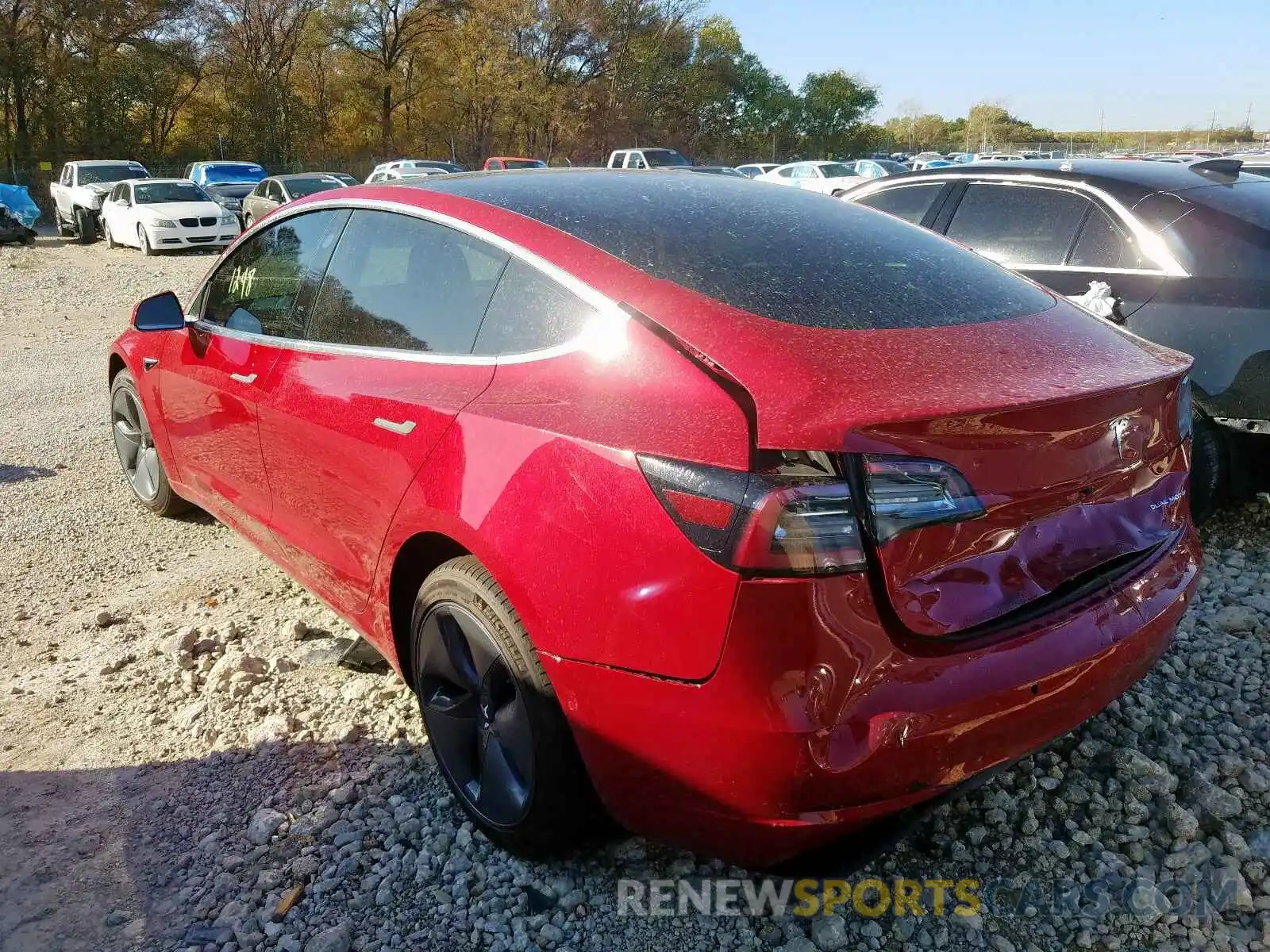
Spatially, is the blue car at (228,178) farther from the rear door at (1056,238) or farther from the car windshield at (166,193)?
the rear door at (1056,238)

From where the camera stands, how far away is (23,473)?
5.62 metres

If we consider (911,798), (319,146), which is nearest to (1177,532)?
(911,798)

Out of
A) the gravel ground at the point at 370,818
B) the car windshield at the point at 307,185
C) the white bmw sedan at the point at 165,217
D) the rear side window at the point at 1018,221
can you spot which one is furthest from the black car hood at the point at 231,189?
the gravel ground at the point at 370,818

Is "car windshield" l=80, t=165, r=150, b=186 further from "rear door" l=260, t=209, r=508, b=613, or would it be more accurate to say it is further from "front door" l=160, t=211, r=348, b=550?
"rear door" l=260, t=209, r=508, b=613

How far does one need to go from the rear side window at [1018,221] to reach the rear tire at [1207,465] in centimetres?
123

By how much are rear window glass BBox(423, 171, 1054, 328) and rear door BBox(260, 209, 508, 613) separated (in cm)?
25

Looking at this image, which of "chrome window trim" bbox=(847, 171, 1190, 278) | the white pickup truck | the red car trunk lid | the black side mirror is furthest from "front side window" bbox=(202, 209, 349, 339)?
the white pickup truck

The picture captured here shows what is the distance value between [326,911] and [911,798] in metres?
1.40

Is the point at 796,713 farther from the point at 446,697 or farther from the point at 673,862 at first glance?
the point at 446,697

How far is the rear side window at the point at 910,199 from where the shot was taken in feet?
18.8

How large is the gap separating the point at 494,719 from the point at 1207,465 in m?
3.43

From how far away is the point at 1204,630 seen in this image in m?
3.47

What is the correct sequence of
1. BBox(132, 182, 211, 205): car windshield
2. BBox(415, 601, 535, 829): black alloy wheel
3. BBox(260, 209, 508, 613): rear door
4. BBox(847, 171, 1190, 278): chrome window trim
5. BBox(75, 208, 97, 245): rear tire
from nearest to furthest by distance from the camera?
BBox(415, 601, 535, 829): black alloy wheel
BBox(260, 209, 508, 613): rear door
BBox(847, 171, 1190, 278): chrome window trim
BBox(132, 182, 211, 205): car windshield
BBox(75, 208, 97, 245): rear tire

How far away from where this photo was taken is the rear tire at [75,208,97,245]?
22.4 m
